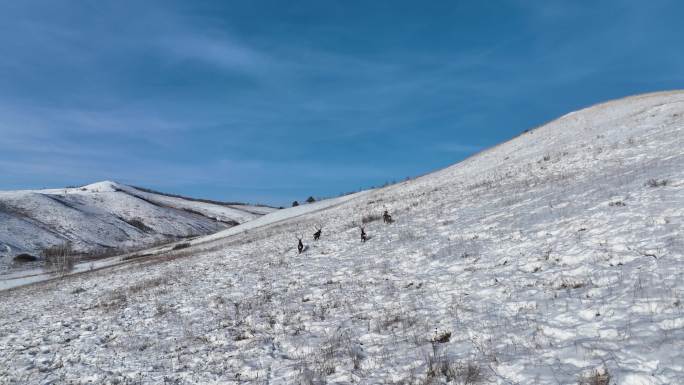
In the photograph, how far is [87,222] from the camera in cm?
8181

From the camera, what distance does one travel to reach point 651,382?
5.62 meters

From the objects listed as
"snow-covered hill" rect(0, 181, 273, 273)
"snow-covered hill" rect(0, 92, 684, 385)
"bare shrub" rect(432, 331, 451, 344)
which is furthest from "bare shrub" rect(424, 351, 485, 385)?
"snow-covered hill" rect(0, 181, 273, 273)

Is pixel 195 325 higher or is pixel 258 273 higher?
pixel 258 273

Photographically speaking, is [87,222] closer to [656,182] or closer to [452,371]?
[656,182]

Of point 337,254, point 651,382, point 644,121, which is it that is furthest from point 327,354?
point 644,121

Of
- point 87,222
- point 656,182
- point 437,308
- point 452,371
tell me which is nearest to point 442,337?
point 452,371

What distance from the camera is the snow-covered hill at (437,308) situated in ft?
23.2

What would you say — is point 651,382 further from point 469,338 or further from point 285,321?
point 285,321

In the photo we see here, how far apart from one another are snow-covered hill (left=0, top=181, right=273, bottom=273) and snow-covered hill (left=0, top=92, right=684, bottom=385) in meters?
50.3

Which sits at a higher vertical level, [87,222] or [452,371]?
[87,222]

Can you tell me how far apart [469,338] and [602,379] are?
245 centimetres

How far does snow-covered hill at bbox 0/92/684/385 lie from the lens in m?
7.07

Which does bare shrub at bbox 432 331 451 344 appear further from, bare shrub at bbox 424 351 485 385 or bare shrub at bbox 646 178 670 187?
bare shrub at bbox 646 178 670 187

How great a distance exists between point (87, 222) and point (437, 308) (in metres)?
86.2
